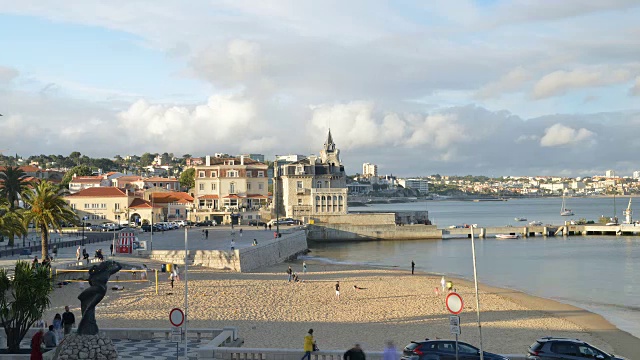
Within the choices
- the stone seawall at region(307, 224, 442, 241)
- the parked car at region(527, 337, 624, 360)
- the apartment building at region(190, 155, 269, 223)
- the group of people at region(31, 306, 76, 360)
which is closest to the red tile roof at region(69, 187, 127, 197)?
the apartment building at region(190, 155, 269, 223)

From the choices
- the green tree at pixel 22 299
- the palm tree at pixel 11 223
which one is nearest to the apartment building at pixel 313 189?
the palm tree at pixel 11 223

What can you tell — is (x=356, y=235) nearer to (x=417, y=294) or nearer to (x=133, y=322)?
(x=417, y=294)

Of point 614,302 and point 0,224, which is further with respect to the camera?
point 614,302

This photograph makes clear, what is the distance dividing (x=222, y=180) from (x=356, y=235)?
19181 millimetres

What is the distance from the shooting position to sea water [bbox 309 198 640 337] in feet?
132

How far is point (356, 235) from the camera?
85938 millimetres

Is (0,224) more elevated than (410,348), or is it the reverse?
(0,224)

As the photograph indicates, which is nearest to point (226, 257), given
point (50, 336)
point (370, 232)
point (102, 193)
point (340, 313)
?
point (340, 313)

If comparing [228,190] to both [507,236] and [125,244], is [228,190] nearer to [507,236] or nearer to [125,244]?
[507,236]

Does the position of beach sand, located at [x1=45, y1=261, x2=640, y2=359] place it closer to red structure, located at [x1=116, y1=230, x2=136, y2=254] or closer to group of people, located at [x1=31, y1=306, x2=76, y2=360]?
group of people, located at [x1=31, y1=306, x2=76, y2=360]

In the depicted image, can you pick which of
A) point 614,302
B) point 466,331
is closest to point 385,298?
point 466,331

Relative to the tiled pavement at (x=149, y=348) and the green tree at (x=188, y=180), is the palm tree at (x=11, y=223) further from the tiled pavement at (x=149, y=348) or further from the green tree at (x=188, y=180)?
the green tree at (x=188, y=180)

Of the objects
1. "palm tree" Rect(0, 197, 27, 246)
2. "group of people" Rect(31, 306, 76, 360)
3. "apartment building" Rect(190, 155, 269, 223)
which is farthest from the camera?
"apartment building" Rect(190, 155, 269, 223)

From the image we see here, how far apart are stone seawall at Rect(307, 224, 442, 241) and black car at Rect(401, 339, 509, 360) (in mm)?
64793
